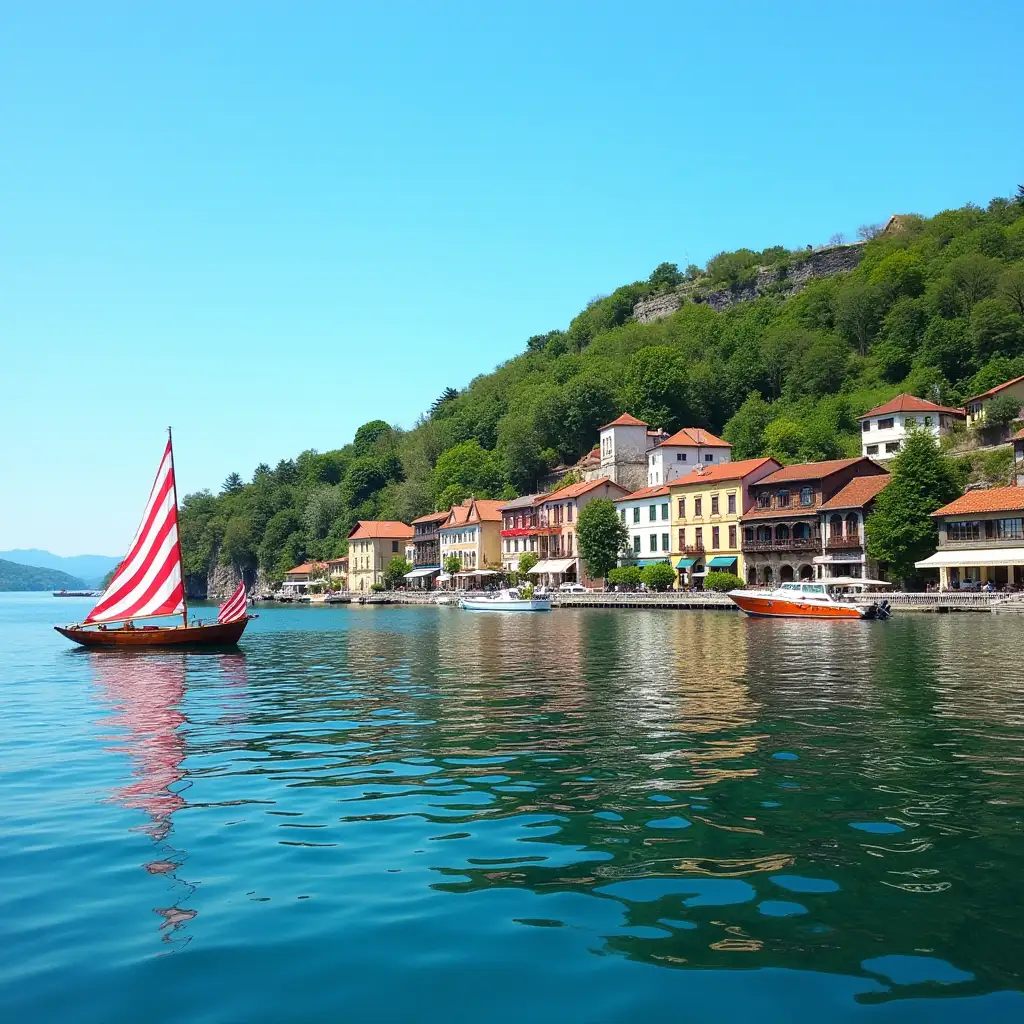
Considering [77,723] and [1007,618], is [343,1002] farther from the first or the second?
[1007,618]

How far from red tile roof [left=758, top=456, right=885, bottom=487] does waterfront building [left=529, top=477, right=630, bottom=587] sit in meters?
20.4

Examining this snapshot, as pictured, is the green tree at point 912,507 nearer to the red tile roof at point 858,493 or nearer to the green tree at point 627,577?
the red tile roof at point 858,493

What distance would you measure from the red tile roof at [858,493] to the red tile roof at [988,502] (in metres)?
6.75

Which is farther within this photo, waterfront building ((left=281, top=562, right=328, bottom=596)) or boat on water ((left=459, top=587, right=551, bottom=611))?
waterfront building ((left=281, top=562, right=328, bottom=596))

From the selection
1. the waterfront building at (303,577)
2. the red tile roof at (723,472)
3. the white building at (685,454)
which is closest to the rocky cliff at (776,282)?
the white building at (685,454)

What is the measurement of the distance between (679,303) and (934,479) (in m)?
93.9

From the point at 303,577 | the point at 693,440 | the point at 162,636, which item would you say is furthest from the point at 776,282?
the point at 162,636

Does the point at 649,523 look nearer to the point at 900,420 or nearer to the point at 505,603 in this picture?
the point at 505,603

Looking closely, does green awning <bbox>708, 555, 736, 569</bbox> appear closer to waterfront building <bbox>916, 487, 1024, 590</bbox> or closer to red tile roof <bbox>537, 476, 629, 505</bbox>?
red tile roof <bbox>537, 476, 629, 505</bbox>

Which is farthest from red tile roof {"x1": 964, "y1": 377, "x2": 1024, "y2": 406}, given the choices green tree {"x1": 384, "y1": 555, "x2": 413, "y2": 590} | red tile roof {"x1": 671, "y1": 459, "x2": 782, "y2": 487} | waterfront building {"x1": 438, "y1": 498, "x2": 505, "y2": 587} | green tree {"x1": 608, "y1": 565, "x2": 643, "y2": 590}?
green tree {"x1": 384, "y1": 555, "x2": 413, "y2": 590}

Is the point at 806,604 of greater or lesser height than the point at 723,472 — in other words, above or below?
below

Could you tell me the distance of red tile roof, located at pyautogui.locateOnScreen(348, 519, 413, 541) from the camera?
13488 centimetres

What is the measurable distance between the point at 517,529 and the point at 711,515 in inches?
1180

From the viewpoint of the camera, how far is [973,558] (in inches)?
2255
